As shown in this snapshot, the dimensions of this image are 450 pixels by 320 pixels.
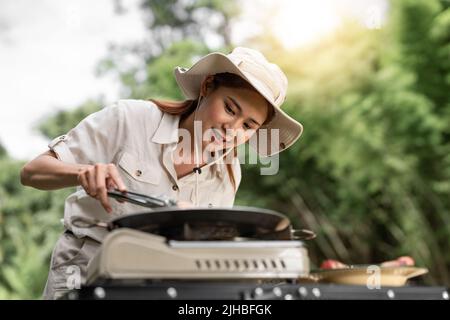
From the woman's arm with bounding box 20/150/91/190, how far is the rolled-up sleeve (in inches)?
1.6

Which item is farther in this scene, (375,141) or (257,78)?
(375,141)

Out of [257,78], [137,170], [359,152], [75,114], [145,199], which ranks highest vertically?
[75,114]

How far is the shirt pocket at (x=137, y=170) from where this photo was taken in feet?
3.51

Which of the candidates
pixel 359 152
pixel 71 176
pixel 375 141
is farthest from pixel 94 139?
pixel 359 152

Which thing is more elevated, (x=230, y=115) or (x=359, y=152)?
(x=359, y=152)

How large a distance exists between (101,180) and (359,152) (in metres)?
5.28

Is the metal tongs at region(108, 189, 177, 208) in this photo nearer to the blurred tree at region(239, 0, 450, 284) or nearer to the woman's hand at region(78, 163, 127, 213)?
the woman's hand at region(78, 163, 127, 213)

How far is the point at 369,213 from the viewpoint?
7.10 meters

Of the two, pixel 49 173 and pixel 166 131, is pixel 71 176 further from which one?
pixel 166 131

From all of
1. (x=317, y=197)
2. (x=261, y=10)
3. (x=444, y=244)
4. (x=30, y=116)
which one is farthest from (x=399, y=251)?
(x=30, y=116)

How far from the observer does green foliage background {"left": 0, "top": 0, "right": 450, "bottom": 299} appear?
5.67 meters

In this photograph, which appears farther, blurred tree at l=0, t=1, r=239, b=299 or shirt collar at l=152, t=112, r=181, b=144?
blurred tree at l=0, t=1, r=239, b=299

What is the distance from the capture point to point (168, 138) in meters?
1.09

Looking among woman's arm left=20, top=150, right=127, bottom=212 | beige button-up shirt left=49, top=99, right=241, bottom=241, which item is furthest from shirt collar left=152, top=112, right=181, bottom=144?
woman's arm left=20, top=150, right=127, bottom=212
